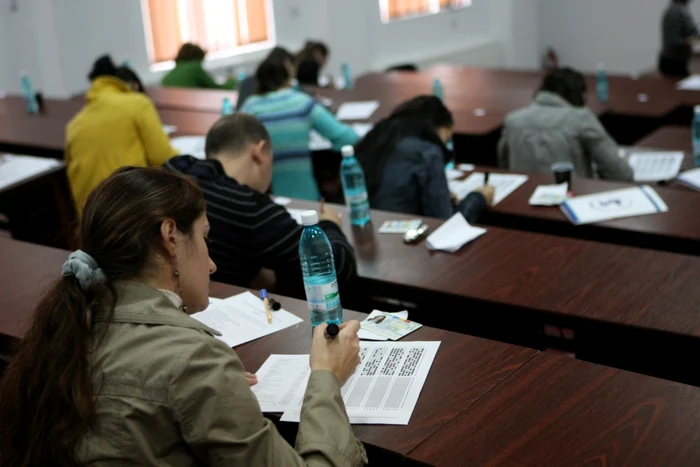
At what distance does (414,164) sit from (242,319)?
1309mm

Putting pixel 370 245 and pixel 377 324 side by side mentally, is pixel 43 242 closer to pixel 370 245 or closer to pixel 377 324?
pixel 370 245

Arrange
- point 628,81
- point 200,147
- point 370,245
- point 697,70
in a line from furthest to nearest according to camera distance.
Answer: point 697,70 < point 628,81 < point 200,147 < point 370,245

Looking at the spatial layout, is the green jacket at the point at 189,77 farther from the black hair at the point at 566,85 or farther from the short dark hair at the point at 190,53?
the black hair at the point at 566,85

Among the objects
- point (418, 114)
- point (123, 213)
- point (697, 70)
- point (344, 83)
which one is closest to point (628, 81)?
point (697, 70)

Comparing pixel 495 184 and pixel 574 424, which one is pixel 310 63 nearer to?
pixel 495 184

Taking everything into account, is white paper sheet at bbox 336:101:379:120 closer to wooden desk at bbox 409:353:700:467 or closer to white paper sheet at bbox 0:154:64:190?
white paper sheet at bbox 0:154:64:190

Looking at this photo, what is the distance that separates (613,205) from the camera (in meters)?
3.22

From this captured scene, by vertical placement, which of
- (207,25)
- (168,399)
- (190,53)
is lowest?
(168,399)

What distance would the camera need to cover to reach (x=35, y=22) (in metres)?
A: 6.86

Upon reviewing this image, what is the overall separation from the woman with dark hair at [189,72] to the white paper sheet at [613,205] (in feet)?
13.7

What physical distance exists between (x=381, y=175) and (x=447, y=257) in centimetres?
80

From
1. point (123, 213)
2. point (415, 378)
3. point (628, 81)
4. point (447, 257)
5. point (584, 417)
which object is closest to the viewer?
point (123, 213)

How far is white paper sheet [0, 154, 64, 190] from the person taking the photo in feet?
14.4

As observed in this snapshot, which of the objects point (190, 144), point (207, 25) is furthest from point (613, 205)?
point (207, 25)
